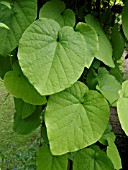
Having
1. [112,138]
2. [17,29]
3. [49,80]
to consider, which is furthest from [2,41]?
[112,138]

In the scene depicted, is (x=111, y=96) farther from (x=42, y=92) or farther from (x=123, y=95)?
(x=42, y=92)

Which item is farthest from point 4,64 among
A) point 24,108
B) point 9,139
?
point 9,139

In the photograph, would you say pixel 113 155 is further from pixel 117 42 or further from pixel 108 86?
pixel 117 42

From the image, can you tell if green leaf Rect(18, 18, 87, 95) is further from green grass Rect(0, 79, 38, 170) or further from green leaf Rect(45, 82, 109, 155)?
green grass Rect(0, 79, 38, 170)

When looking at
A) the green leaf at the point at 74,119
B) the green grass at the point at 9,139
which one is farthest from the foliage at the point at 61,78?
the green grass at the point at 9,139

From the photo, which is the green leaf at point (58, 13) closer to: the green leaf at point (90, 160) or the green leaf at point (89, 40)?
the green leaf at point (89, 40)

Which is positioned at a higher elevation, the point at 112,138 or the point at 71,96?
the point at 71,96
